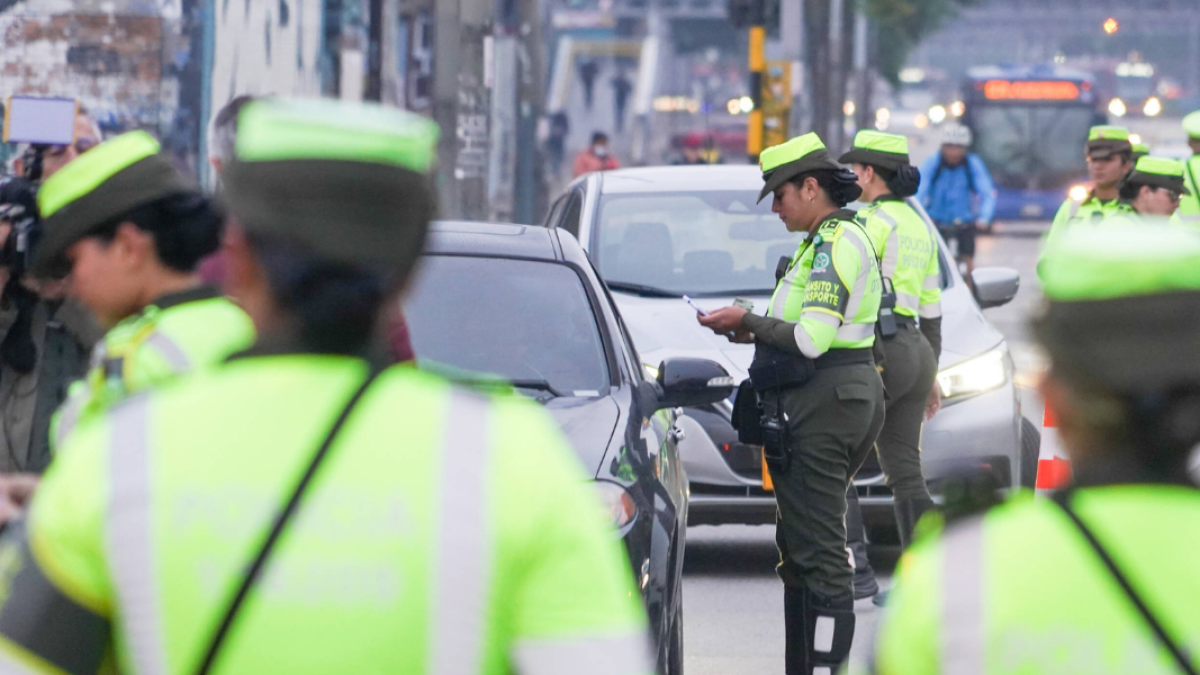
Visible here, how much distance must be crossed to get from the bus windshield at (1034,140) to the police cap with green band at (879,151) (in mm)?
30399

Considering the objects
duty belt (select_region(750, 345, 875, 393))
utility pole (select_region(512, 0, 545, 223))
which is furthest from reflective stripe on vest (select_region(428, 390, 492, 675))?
utility pole (select_region(512, 0, 545, 223))

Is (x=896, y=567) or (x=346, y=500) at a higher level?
(x=346, y=500)

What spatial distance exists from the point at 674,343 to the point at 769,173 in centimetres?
242

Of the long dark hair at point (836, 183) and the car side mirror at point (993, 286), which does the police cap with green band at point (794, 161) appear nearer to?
the long dark hair at point (836, 183)

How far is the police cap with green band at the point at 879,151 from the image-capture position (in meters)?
7.24

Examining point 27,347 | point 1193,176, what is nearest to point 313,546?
point 27,347

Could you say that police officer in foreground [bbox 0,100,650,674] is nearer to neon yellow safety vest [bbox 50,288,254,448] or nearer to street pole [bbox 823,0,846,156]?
neon yellow safety vest [bbox 50,288,254,448]

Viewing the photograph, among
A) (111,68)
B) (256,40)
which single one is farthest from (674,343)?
(256,40)

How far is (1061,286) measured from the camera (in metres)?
1.90

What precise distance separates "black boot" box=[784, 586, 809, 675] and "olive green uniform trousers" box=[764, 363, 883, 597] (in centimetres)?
10

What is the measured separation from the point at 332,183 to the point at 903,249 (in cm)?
569

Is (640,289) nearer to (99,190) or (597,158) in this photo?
(99,190)

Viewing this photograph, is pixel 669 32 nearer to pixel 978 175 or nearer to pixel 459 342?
pixel 978 175

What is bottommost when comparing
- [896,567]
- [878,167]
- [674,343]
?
[896,567]
